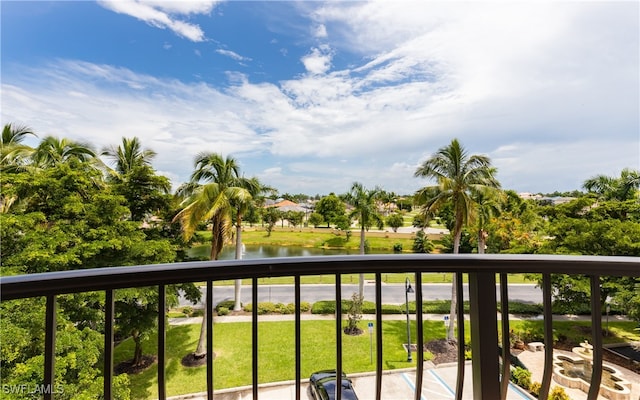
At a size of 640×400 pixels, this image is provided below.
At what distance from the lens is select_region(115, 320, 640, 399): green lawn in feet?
22.8

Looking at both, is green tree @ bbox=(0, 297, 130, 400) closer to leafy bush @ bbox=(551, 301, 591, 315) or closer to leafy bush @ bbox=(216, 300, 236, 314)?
→ leafy bush @ bbox=(216, 300, 236, 314)

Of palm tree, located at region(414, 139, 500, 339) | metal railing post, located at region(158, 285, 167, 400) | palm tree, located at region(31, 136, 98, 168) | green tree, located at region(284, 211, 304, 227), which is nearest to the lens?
metal railing post, located at region(158, 285, 167, 400)

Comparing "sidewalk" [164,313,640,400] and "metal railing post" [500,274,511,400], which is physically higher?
"metal railing post" [500,274,511,400]

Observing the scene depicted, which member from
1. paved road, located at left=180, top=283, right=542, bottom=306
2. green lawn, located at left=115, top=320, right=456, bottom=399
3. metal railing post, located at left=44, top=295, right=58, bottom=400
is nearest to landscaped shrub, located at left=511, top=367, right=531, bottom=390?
green lawn, located at left=115, top=320, right=456, bottom=399

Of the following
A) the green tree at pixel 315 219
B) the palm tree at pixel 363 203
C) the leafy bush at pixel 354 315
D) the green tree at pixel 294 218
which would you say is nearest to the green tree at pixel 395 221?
the palm tree at pixel 363 203

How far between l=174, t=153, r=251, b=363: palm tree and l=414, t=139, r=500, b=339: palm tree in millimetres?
6022

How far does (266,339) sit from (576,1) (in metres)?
9.79

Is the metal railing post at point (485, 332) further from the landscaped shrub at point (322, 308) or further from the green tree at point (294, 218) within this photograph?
the green tree at point (294, 218)

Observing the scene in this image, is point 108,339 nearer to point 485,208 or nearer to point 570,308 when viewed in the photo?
point 570,308

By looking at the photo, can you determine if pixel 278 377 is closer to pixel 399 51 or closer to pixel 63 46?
pixel 399 51

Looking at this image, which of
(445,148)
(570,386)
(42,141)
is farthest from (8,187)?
(570,386)

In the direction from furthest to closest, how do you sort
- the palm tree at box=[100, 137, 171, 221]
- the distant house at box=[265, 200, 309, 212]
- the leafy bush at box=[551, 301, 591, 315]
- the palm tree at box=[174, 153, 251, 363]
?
1. the distant house at box=[265, 200, 309, 212]
2. the leafy bush at box=[551, 301, 591, 315]
3. the palm tree at box=[174, 153, 251, 363]
4. the palm tree at box=[100, 137, 171, 221]

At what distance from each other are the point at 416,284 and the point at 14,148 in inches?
411

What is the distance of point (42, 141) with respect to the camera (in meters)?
8.23
